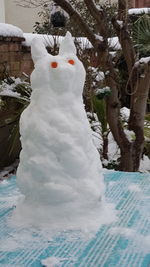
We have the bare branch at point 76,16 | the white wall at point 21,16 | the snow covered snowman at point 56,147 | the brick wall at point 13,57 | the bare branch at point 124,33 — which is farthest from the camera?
the white wall at point 21,16

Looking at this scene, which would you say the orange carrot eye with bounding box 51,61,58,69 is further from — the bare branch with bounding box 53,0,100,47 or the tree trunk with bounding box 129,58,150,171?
the tree trunk with bounding box 129,58,150,171

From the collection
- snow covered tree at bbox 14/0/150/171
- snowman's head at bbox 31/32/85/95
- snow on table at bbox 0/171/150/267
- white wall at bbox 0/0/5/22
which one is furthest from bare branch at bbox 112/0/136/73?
white wall at bbox 0/0/5/22

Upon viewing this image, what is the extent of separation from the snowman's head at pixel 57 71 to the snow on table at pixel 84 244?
61 cm

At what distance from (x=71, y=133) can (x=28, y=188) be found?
0.99ft

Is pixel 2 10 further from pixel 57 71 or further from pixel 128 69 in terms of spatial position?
pixel 57 71

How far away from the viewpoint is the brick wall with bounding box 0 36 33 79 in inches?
170

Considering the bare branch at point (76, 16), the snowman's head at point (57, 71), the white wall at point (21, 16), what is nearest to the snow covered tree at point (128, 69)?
the bare branch at point (76, 16)

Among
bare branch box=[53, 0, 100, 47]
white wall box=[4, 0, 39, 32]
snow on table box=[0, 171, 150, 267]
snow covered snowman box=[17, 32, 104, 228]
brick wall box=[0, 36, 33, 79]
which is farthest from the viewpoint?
white wall box=[4, 0, 39, 32]

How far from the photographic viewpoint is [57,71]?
65.6 inches

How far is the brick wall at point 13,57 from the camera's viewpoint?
4.31 m

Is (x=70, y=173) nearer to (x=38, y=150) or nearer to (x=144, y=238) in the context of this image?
(x=38, y=150)

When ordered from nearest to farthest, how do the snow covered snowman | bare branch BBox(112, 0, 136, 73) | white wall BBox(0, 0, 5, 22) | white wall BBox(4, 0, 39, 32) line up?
1. the snow covered snowman
2. bare branch BBox(112, 0, 136, 73)
3. white wall BBox(0, 0, 5, 22)
4. white wall BBox(4, 0, 39, 32)

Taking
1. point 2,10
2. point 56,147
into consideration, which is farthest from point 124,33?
point 2,10

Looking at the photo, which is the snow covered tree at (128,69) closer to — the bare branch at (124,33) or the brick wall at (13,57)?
the bare branch at (124,33)
